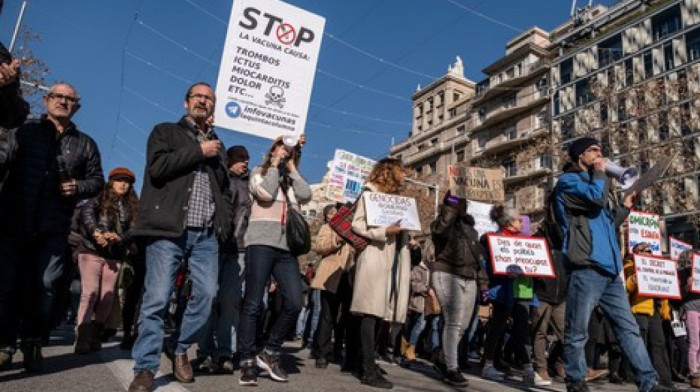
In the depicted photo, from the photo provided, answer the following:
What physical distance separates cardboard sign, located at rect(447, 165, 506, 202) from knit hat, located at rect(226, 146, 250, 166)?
179 inches

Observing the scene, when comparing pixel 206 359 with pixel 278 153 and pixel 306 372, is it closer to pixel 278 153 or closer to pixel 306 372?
pixel 306 372

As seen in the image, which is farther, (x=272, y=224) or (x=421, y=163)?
(x=421, y=163)

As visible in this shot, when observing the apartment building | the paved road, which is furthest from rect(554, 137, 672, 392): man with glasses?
the apartment building

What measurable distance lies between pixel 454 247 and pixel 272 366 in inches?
88.4

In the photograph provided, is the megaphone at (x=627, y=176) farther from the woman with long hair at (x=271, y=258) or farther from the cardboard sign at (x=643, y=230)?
the cardboard sign at (x=643, y=230)

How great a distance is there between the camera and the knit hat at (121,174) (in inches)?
244

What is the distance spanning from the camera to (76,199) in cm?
401

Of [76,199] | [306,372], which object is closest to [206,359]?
[306,372]

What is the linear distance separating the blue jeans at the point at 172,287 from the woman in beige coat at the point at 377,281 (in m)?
1.35

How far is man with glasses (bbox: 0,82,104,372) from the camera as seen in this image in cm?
367

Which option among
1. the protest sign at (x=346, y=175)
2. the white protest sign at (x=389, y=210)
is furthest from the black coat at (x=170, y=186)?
the protest sign at (x=346, y=175)

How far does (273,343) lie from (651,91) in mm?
16301

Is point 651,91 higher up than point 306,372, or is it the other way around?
point 651,91

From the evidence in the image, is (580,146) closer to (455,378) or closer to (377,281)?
(377,281)
